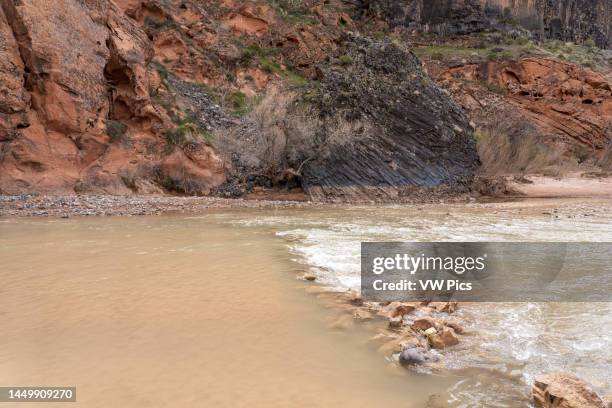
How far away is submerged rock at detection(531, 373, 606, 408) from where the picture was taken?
96.3 inches

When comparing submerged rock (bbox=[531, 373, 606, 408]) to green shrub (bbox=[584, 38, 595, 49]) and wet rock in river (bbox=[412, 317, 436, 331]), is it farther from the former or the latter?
green shrub (bbox=[584, 38, 595, 49])

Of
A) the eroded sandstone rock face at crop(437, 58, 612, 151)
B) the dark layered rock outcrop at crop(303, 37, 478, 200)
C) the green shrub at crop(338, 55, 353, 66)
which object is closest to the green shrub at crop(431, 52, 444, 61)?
the eroded sandstone rock face at crop(437, 58, 612, 151)

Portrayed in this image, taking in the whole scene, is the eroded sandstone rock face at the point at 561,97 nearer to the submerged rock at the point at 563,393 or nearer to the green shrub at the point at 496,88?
the green shrub at the point at 496,88

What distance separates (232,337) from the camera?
12.2ft

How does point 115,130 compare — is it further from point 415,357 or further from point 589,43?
point 589,43

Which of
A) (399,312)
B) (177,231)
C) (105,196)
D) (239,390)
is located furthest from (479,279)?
(105,196)

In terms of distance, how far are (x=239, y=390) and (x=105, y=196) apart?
1389cm

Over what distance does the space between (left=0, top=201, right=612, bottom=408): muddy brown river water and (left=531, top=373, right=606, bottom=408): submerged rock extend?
0.13 m

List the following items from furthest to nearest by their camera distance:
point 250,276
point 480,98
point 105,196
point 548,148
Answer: point 480,98
point 548,148
point 105,196
point 250,276

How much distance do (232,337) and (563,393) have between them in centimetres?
226

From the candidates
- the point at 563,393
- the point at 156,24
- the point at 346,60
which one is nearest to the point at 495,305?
the point at 563,393

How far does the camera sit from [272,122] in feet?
65.2

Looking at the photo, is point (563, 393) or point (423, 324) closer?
point (563, 393)

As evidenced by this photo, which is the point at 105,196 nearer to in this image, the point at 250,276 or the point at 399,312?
the point at 250,276
